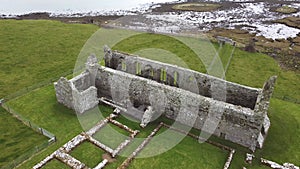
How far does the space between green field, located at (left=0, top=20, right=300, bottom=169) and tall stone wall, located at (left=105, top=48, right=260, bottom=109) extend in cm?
373

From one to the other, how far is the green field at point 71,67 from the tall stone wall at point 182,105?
1354 millimetres

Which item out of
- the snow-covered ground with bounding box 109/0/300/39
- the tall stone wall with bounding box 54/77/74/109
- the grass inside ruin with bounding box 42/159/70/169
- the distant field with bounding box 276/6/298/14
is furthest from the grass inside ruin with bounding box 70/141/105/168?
the distant field with bounding box 276/6/298/14

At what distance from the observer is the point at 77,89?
24.5 meters

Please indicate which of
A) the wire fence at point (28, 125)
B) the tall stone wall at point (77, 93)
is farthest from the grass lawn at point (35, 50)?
the tall stone wall at point (77, 93)

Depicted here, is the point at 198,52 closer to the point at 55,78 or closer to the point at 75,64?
the point at 75,64

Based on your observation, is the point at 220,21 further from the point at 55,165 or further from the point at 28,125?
the point at 55,165

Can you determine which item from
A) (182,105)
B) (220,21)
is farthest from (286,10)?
(182,105)

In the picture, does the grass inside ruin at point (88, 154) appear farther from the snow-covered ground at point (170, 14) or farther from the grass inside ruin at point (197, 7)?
the grass inside ruin at point (197, 7)

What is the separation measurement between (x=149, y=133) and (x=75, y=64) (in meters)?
17.5

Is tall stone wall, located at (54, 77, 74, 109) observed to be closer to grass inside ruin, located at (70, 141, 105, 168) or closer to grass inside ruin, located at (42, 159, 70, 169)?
grass inside ruin, located at (70, 141, 105, 168)

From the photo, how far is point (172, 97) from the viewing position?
2188 centimetres

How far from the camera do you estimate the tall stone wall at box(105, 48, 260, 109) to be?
2283cm

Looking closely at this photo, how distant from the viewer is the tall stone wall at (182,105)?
19891 millimetres

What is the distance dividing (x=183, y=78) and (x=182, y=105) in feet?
14.0
